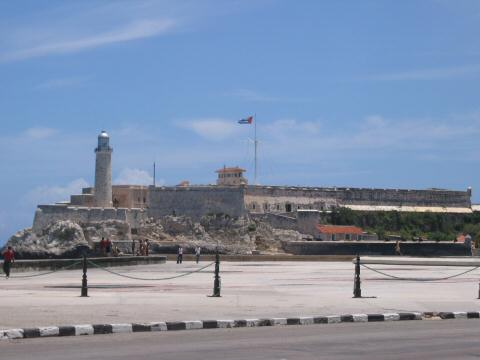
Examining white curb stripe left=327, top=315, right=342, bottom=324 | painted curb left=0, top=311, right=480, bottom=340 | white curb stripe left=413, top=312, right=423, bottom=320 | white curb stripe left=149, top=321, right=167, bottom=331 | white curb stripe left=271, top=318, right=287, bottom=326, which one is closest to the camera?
painted curb left=0, top=311, right=480, bottom=340

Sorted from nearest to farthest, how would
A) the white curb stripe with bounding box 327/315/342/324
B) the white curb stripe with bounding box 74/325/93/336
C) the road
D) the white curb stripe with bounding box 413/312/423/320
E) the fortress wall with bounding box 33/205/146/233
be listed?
1. the road
2. the white curb stripe with bounding box 74/325/93/336
3. the white curb stripe with bounding box 327/315/342/324
4. the white curb stripe with bounding box 413/312/423/320
5. the fortress wall with bounding box 33/205/146/233

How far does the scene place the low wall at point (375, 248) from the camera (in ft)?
219

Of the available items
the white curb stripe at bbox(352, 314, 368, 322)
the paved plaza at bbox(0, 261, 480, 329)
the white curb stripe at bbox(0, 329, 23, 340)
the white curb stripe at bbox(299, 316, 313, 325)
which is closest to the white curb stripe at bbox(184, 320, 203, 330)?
the paved plaza at bbox(0, 261, 480, 329)

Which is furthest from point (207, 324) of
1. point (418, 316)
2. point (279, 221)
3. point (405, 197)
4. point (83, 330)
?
point (405, 197)

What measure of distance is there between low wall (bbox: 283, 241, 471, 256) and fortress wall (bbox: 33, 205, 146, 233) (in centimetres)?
1633

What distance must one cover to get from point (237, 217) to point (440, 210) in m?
23.8

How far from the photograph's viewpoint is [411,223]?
96.6m

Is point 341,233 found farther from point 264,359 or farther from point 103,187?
point 264,359

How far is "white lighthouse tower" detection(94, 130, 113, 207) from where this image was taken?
298 ft

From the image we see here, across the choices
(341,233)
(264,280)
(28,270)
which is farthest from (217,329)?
(341,233)

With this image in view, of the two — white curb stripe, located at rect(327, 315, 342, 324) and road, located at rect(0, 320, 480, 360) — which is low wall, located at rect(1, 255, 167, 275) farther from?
road, located at rect(0, 320, 480, 360)

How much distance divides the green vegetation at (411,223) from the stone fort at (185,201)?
5.19 feet

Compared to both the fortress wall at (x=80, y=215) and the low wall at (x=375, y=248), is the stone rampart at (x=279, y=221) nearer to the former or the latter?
the low wall at (x=375, y=248)

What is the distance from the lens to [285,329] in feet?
43.2
